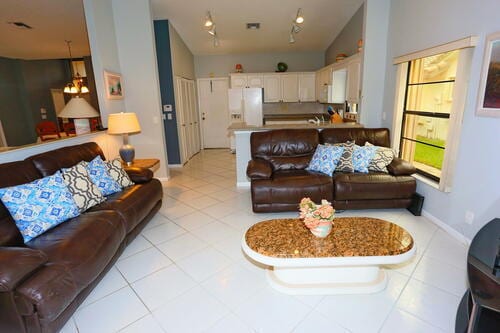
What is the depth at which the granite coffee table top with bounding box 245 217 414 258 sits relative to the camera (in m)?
1.86

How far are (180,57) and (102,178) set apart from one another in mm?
4062

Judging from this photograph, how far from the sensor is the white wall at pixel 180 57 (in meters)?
5.42

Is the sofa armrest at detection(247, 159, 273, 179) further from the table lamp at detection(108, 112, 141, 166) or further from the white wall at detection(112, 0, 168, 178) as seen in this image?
the white wall at detection(112, 0, 168, 178)

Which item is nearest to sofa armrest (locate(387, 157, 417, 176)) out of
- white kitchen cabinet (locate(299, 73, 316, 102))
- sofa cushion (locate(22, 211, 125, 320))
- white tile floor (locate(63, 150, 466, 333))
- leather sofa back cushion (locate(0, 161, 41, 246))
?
white tile floor (locate(63, 150, 466, 333))

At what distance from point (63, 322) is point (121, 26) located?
14.1ft

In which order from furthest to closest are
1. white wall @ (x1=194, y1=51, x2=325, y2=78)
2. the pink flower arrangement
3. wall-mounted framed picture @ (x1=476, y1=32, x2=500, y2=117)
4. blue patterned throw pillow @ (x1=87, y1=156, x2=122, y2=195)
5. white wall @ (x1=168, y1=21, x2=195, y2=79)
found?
white wall @ (x1=194, y1=51, x2=325, y2=78), white wall @ (x1=168, y1=21, x2=195, y2=79), blue patterned throw pillow @ (x1=87, y1=156, x2=122, y2=195), wall-mounted framed picture @ (x1=476, y1=32, x2=500, y2=117), the pink flower arrangement

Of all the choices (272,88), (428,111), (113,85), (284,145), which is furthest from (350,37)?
(113,85)

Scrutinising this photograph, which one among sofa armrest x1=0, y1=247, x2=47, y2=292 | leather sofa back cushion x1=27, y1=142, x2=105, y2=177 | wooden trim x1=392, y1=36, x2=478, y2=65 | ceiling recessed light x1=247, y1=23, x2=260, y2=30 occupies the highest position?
ceiling recessed light x1=247, y1=23, x2=260, y2=30

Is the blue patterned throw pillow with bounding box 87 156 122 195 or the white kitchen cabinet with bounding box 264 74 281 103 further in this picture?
the white kitchen cabinet with bounding box 264 74 281 103

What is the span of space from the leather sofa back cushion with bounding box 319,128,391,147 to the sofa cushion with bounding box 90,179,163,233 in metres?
2.47

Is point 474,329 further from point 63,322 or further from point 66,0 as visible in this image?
point 66,0

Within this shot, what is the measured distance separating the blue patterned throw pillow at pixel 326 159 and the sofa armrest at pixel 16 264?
9.47 ft

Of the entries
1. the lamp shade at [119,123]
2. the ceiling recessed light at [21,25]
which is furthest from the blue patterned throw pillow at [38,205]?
the ceiling recessed light at [21,25]

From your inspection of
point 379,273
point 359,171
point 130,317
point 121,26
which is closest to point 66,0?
point 121,26
